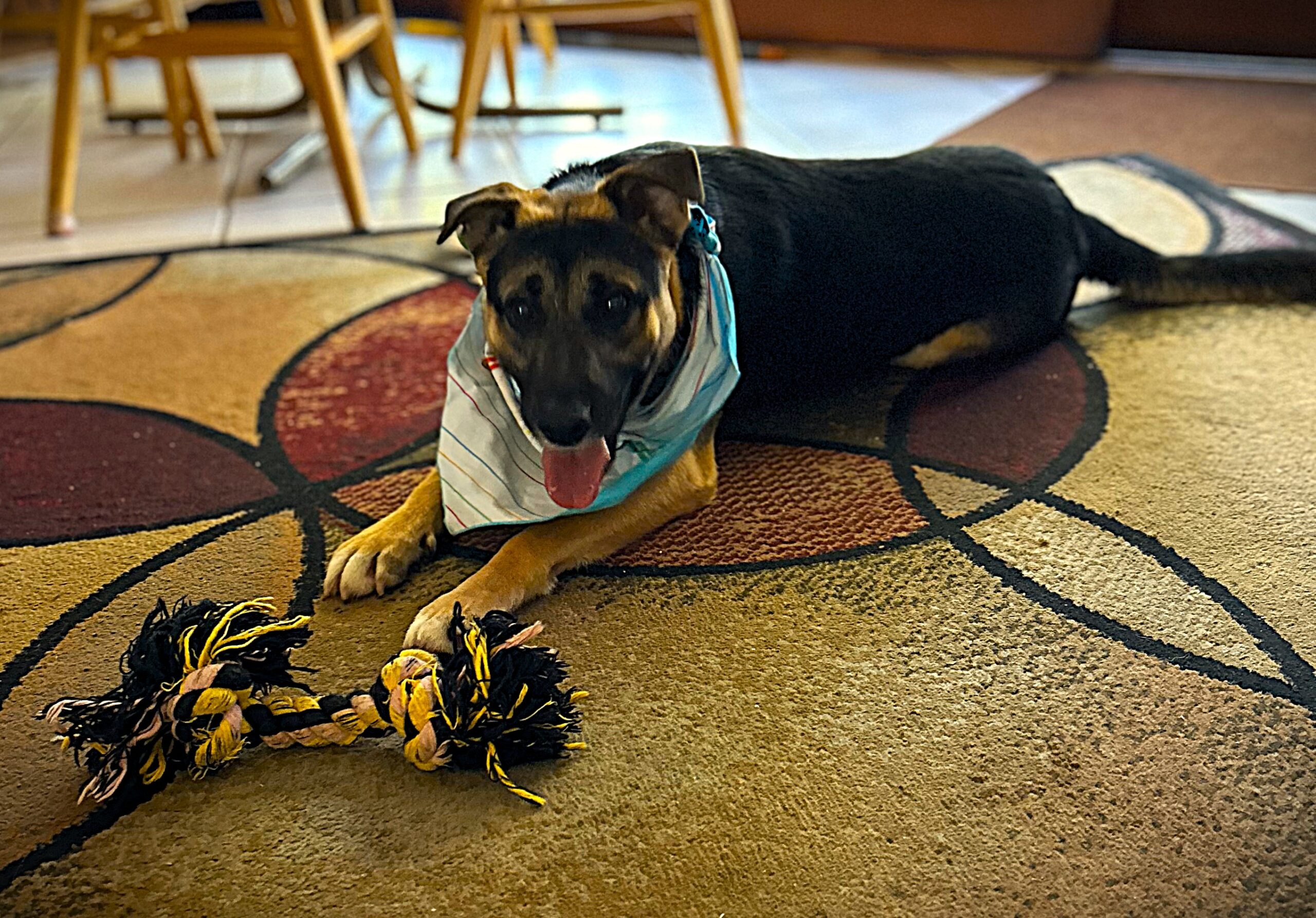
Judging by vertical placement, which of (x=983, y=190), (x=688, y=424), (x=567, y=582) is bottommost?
(x=567, y=582)

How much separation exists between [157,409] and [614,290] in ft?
3.71

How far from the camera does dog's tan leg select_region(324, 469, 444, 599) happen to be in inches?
66.6

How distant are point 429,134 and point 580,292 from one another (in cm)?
293

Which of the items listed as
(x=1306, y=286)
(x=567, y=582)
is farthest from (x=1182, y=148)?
(x=567, y=582)

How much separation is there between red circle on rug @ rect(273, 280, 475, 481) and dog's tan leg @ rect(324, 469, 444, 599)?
0.94ft

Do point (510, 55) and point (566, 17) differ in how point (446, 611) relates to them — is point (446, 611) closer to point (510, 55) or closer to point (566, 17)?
point (566, 17)

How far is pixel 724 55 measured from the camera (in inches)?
146

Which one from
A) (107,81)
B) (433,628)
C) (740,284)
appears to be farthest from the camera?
(107,81)

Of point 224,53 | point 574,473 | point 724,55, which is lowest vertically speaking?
point 574,473

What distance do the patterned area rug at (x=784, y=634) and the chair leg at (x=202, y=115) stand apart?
169 cm

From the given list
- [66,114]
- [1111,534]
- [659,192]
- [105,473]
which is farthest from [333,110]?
[1111,534]

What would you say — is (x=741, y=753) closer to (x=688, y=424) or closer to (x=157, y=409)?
(x=688, y=424)

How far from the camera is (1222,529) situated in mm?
1809

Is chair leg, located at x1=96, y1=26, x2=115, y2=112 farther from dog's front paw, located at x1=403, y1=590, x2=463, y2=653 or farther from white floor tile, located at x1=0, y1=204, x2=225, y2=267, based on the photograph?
dog's front paw, located at x1=403, y1=590, x2=463, y2=653
